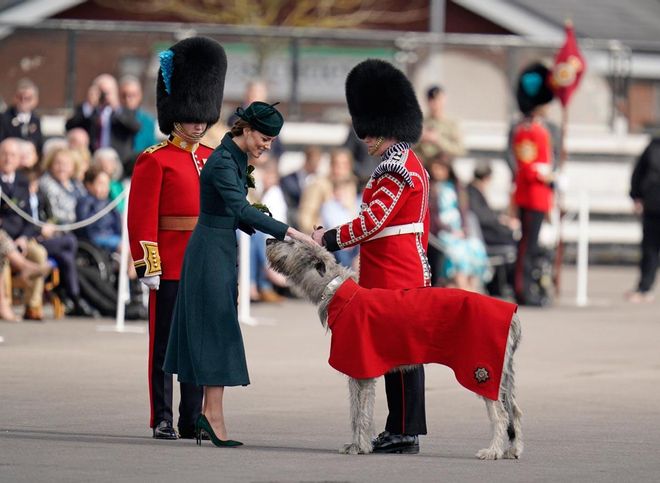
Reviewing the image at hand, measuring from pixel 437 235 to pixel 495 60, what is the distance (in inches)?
222

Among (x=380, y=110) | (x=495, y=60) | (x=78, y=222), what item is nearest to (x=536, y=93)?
(x=495, y=60)

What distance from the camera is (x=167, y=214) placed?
36.4ft

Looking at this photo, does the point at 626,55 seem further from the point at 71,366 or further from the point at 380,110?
the point at 380,110

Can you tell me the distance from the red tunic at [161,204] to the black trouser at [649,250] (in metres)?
12.4

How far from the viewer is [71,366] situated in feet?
47.2

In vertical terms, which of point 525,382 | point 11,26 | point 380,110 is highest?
point 11,26

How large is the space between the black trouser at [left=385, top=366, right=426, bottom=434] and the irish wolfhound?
0.28 meters

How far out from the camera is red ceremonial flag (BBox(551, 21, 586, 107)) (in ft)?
73.9

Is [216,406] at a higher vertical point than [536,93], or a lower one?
lower

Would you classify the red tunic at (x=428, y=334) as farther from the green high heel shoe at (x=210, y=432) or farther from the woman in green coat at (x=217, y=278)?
the green high heel shoe at (x=210, y=432)

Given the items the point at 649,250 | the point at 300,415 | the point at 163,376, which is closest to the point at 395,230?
the point at 163,376

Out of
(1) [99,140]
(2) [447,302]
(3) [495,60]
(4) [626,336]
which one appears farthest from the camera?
(3) [495,60]

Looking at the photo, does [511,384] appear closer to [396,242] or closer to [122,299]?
A: [396,242]

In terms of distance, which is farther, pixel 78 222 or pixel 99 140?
pixel 99 140
